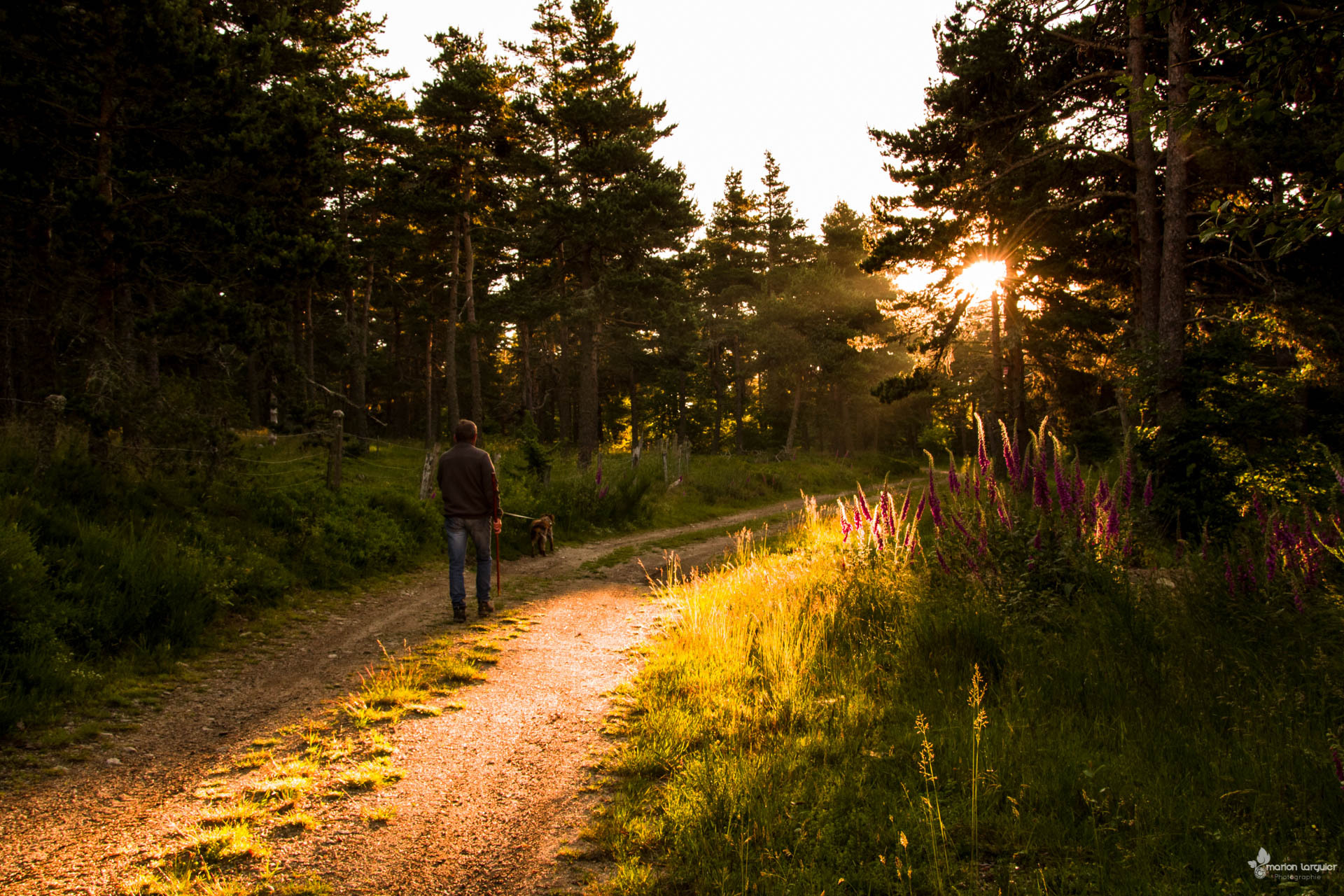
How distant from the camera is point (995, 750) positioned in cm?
340

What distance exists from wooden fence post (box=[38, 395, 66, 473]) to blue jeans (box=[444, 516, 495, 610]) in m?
4.65

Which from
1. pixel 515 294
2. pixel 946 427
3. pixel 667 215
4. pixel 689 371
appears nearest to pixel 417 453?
pixel 515 294

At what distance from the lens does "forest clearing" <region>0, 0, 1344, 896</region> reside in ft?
9.64

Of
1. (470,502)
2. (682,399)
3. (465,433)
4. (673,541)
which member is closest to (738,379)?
(682,399)

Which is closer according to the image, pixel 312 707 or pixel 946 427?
pixel 312 707

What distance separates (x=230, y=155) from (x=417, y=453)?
54.8ft

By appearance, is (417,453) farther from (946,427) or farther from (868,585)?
(946,427)

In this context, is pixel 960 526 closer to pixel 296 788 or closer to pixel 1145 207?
pixel 296 788

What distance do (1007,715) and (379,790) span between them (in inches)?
136

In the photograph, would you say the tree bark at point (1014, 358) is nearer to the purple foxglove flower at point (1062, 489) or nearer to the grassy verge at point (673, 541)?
the grassy verge at point (673, 541)

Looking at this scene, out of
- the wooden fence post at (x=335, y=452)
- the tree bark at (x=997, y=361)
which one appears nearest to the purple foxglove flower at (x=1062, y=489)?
the wooden fence post at (x=335, y=452)

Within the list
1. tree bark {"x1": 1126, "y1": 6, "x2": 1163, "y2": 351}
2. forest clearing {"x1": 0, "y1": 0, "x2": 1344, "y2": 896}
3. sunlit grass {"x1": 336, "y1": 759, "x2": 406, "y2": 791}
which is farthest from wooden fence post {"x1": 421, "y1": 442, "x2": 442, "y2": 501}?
tree bark {"x1": 1126, "y1": 6, "x2": 1163, "y2": 351}

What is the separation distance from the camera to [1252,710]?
11.1 feet

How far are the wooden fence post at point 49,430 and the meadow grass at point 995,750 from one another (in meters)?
7.56
